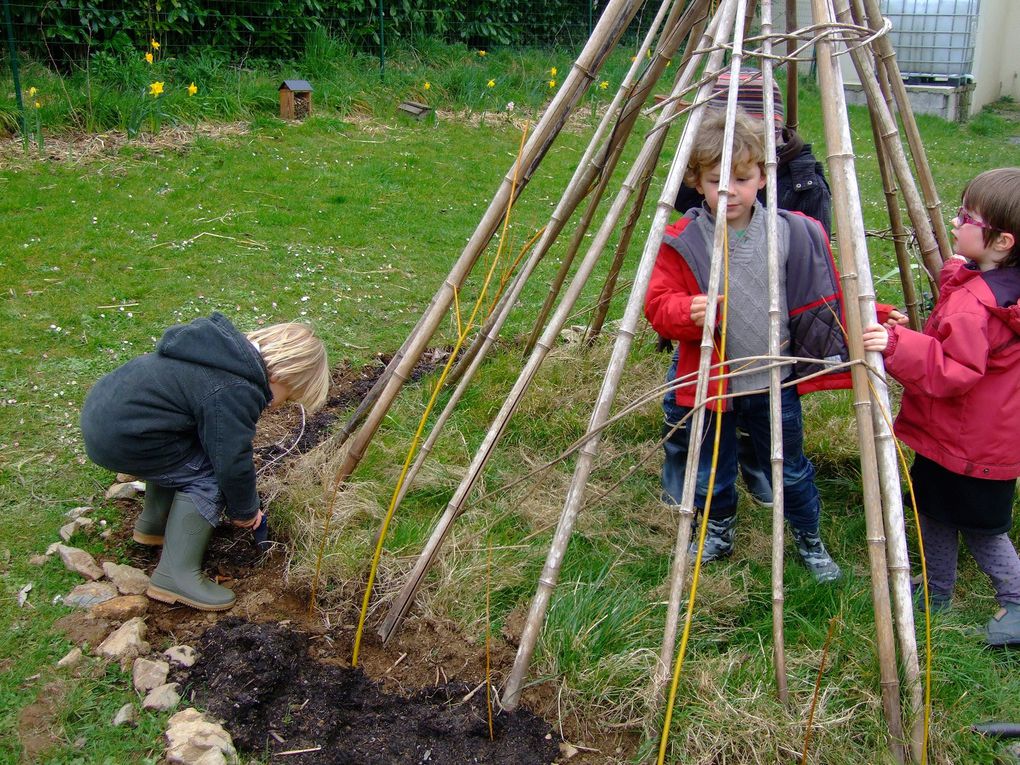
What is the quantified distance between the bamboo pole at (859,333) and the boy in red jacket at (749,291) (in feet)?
1.05

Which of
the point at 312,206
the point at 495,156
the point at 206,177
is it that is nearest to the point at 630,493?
the point at 312,206

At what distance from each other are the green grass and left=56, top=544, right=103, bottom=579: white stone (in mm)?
60

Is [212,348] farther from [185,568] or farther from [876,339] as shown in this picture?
[876,339]

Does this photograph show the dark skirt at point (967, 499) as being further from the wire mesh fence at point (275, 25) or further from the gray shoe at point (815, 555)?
the wire mesh fence at point (275, 25)

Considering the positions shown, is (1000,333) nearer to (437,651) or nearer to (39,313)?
(437,651)

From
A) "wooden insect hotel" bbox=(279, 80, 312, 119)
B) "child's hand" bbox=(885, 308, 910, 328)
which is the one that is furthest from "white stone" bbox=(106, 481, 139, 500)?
"wooden insect hotel" bbox=(279, 80, 312, 119)

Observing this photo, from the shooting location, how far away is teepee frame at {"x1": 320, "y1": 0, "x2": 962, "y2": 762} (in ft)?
7.22

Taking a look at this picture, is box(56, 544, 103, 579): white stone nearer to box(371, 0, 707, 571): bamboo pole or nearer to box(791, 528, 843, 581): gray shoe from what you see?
box(371, 0, 707, 571): bamboo pole

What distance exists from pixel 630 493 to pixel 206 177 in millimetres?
4772

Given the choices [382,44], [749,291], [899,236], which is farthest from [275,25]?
[749,291]

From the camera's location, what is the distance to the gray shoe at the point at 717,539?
10.0ft

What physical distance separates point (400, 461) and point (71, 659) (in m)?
1.36

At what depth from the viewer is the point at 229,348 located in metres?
2.74

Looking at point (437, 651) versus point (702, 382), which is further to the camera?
point (437, 651)
